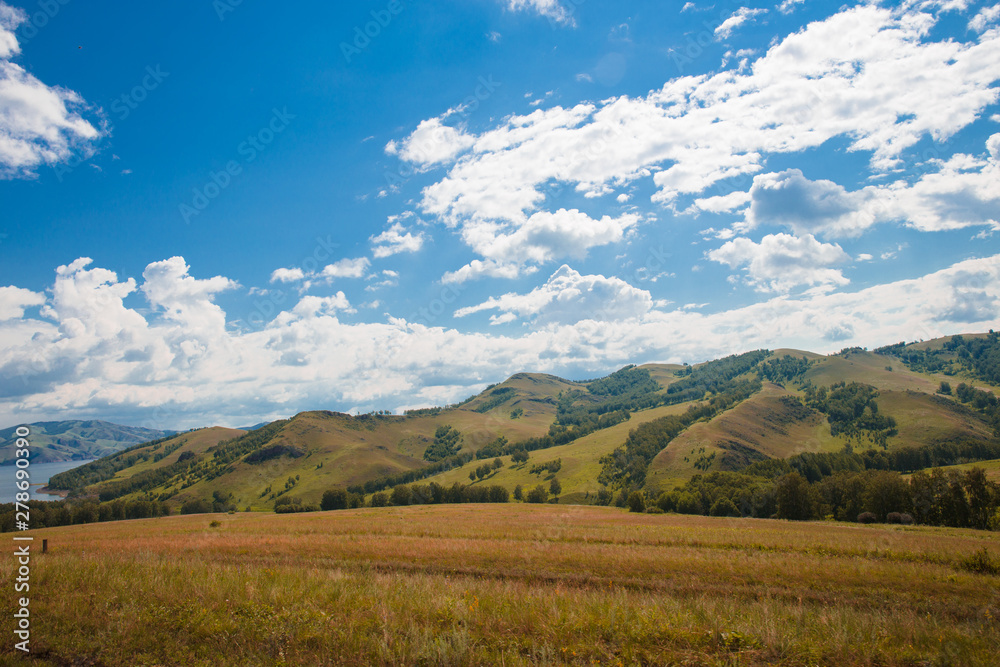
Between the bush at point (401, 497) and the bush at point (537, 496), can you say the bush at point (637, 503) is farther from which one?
the bush at point (401, 497)

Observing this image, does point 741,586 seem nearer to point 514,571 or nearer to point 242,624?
point 514,571

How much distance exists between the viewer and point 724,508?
105438 mm

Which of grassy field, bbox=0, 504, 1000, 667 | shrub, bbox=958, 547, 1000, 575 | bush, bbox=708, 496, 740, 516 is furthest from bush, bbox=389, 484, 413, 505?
shrub, bbox=958, 547, 1000, 575

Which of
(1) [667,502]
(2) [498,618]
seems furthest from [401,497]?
(2) [498,618]

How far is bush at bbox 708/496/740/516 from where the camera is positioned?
341 feet

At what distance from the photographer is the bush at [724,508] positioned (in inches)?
4087

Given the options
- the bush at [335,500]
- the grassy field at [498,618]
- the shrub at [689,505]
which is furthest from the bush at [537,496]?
the grassy field at [498,618]

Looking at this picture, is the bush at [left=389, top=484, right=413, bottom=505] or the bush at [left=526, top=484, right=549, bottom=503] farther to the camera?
the bush at [left=526, top=484, right=549, bottom=503]

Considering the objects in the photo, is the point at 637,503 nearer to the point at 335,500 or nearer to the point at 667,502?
the point at 667,502

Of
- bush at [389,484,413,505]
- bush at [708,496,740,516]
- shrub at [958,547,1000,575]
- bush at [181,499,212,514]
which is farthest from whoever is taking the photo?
bush at [181,499,212,514]

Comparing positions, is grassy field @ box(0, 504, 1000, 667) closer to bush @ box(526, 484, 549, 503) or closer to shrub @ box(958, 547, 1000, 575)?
shrub @ box(958, 547, 1000, 575)

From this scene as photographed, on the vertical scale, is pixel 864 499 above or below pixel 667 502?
above

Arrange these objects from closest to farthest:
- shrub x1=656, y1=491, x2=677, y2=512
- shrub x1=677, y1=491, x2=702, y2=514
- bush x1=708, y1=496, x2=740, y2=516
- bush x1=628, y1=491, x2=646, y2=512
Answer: bush x1=708, y1=496, x2=740, y2=516, shrub x1=677, y1=491, x2=702, y2=514, shrub x1=656, y1=491, x2=677, y2=512, bush x1=628, y1=491, x2=646, y2=512

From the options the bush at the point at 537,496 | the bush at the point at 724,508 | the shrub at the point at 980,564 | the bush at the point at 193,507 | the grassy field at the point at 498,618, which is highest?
the grassy field at the point at 498,618
